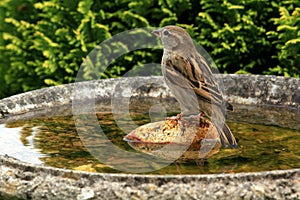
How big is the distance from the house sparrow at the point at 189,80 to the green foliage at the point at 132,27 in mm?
2821

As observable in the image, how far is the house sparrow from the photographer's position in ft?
12.9

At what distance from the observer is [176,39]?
4.20 meters

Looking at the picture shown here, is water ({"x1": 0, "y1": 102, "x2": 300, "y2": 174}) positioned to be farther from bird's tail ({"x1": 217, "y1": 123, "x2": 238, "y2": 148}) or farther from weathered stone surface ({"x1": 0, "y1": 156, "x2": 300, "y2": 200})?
weathered stone surface ({"x1": 0, "y1": 156, "x2": 300, "y2": 200})

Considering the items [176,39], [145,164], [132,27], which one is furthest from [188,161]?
[132,27]

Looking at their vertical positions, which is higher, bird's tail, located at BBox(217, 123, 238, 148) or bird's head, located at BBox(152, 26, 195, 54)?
bird's head, located at BBox(152, 26, 195, 54)

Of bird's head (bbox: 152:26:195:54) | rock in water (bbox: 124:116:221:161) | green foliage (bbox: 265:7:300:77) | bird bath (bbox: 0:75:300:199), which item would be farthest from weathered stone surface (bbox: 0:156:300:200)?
green foliage (bbox: 265:7:300:77)

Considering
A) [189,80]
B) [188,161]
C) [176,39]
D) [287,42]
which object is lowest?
[188,161]

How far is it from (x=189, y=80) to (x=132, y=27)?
3.62 m

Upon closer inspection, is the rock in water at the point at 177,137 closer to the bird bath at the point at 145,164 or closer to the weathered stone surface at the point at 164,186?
the bird bath at the point at 145,164

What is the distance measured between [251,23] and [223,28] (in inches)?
12.7

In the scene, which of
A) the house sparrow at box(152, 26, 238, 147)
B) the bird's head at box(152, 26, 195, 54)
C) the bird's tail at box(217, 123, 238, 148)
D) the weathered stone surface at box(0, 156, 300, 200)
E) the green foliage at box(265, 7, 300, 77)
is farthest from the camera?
the green foliage at box(265, 7, 300, 77)

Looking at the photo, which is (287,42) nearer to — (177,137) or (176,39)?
(176,39)

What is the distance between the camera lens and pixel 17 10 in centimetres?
816

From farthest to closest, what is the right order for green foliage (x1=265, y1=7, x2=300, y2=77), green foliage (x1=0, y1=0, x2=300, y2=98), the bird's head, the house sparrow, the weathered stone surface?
green foliage (x1=0, y1=0, x2=300, y2=98)
green foliage (x1=265, y1=7, x2=300, y2=77)
the bird's head
the house sparrow
the weathered stone surface
